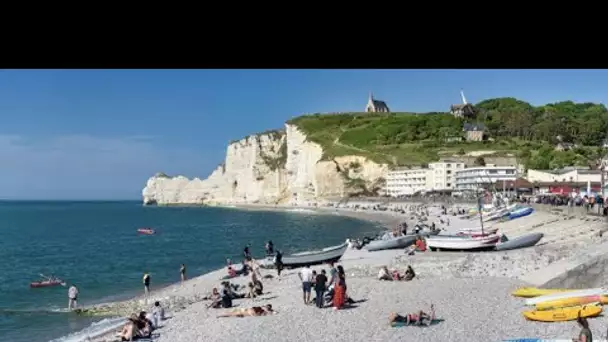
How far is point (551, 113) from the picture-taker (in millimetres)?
140125

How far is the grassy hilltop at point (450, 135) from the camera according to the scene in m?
104

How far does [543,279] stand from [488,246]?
8676 mm

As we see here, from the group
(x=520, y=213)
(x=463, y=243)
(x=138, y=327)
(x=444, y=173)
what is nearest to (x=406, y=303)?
(x=138, y=327)

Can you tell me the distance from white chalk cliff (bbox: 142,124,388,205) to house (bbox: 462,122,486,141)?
74.4ft

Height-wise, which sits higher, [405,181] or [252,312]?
[405,181]

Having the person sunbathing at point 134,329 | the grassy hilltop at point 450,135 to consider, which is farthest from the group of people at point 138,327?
the grassy hilltop at point 450,135

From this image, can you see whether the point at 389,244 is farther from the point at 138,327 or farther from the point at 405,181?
the point at 405,181

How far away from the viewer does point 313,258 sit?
28.3 meters

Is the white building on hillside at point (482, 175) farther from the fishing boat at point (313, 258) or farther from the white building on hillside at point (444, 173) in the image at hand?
the fishing boat at point (313, 258)

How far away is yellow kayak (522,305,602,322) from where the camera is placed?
14.2m

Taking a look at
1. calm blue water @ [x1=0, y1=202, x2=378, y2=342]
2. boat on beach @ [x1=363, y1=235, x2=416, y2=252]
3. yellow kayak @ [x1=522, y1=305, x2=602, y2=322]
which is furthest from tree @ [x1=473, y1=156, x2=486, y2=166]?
yellow kayak @ [x1=522, y1=305, x2=602, y2=322]

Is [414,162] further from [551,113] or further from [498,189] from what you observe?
[551,113]

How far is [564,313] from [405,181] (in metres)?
86.9

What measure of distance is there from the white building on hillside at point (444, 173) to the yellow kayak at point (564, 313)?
265ft
